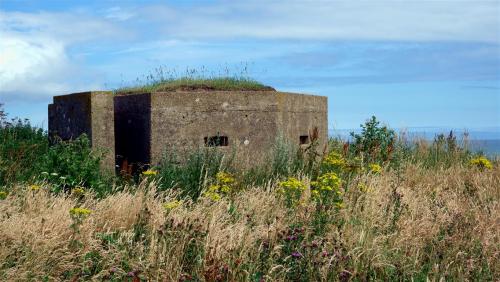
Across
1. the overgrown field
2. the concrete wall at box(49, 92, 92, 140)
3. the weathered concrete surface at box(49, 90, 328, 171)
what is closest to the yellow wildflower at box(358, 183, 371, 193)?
the overgrown field

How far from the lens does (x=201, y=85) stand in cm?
1203

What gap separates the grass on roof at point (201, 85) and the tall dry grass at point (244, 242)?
197 inches

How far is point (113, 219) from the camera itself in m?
6.43

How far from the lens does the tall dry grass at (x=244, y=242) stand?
16.4ft

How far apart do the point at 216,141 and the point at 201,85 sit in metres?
1.93

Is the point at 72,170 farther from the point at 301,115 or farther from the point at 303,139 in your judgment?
the point at 303,139

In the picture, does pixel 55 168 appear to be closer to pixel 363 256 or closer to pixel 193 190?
pixel 193 190

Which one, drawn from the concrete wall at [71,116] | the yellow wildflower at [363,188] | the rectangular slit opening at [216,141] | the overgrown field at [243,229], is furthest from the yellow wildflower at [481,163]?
the concrete wall at [71,116]

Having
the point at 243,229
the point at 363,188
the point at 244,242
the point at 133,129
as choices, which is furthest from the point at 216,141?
the point at 244,242

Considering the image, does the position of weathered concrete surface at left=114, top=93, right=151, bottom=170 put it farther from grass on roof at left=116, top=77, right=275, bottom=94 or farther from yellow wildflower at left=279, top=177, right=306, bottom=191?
yellow wildflower at left=279, top=177, right=306, bottom=191

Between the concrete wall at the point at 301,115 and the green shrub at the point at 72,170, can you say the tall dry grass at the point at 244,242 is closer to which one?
the green shrub at the point at 72,170

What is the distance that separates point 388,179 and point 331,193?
6.54ft

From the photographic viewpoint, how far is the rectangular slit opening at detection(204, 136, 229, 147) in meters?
10.2

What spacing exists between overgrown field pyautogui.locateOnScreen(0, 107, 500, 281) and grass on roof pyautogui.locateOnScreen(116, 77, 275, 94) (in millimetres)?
2830
